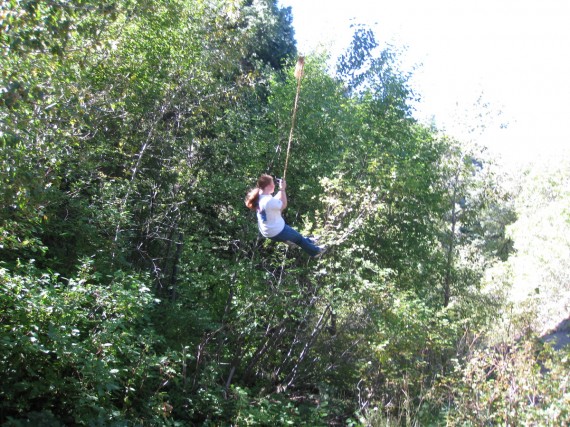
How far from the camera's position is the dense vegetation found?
5434mm

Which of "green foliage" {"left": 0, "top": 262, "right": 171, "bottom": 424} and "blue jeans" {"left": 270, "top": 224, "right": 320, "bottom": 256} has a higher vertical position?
"blue jeans" {"left": 270, "top": 224, "right": 320, "bottom": 256}

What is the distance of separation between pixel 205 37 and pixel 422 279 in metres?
8.43

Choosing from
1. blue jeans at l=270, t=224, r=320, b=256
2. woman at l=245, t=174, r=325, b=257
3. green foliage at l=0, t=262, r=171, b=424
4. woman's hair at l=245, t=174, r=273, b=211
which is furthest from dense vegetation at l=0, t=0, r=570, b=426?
woman's hair at l=245, t=174, r=273, b=211

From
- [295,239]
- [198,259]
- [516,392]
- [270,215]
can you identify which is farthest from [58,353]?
[516,392]

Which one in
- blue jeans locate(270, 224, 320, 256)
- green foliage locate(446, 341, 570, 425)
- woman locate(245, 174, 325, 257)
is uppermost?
woman locate(245, 174, 325, 257)

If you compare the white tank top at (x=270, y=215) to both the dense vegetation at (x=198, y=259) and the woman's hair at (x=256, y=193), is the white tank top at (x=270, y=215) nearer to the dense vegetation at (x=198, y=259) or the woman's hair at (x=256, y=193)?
the woman's hair at (x=256, y=193)

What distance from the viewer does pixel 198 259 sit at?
883cm

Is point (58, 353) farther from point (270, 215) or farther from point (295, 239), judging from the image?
point (295, 239)

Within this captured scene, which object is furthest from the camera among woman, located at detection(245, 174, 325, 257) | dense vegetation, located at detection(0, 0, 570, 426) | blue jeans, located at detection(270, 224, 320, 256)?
blue jeans, located at detection(270, 224, 320, 256)

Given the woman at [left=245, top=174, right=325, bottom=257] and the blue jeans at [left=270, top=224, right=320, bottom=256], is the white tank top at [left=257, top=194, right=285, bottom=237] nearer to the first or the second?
the woman at [left=245, top=174, right=325, bottom=257]

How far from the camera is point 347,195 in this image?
887cm

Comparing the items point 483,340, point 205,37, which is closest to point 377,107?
point 205,37

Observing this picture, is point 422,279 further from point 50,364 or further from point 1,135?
point 1,135

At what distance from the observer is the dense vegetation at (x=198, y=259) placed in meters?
5.43
